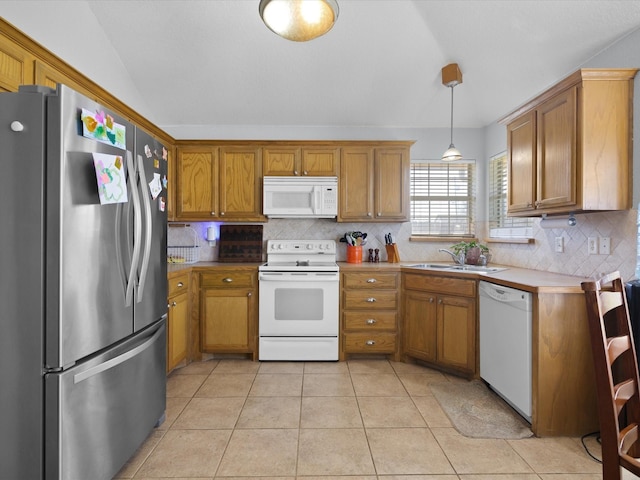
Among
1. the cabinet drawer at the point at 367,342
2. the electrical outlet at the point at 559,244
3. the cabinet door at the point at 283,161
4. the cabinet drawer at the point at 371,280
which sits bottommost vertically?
the cabinet drawer at the point at 367,342

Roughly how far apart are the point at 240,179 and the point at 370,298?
5.85 ft

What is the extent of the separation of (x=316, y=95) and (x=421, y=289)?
2.18 m

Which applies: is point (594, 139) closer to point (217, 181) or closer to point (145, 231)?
point (145, 231)

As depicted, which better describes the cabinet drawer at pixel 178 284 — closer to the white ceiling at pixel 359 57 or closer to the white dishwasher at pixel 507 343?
the white ceiling at pixel 359 57

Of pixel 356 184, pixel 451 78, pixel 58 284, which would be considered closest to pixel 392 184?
pixel 356 184

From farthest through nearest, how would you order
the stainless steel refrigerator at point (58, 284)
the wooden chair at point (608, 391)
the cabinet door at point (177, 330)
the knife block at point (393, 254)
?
the knife block at point (393, 254)
the cabinet door at point (177, 330)
the stainless steel refrigerator at point (58, 284)
the wooden chair at point (608, 391)

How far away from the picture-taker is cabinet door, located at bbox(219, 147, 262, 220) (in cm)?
355

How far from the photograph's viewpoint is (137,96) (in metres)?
3.45

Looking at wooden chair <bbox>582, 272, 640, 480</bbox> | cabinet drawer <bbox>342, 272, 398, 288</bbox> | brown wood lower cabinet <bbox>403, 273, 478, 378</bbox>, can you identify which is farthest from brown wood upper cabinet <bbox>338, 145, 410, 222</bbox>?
wooden chair <bbox>582, 272, 640, 480</bbox>

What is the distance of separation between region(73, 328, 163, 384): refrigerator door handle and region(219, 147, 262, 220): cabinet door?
1.80 metres

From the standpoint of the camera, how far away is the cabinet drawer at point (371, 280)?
129 inches

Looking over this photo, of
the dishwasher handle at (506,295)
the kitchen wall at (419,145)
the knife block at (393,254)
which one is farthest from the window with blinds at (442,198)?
the dishwasher handle at (506,295)

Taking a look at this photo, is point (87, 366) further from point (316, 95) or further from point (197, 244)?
point (316, 95)

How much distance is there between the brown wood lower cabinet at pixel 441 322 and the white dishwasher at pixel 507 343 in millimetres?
112
